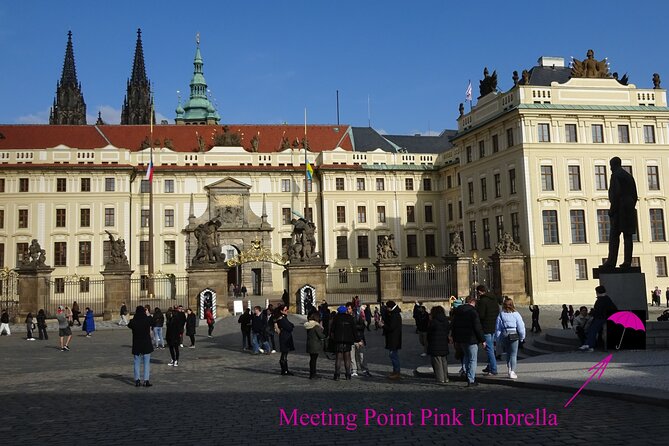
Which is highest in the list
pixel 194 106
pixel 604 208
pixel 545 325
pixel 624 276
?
pixel 194 106

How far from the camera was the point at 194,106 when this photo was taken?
72.8m

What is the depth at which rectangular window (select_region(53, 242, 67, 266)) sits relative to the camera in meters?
46.9

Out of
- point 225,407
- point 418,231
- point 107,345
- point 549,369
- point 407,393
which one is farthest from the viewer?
point 418,231

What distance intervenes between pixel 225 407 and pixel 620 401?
19.4ft

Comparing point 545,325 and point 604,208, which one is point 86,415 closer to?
point 545,325

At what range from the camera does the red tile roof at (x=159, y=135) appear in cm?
5206

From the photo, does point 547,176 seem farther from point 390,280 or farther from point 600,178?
point 390,280

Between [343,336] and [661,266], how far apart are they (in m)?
30.8

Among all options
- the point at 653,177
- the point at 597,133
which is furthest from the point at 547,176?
the point at 653,177

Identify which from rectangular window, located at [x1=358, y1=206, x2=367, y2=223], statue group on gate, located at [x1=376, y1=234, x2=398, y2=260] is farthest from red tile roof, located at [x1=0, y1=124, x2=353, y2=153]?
statue group on gate, located at [x1=376, y1=234, x2=398, y2=260]

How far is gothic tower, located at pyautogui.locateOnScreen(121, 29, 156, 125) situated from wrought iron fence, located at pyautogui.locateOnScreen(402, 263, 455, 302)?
54.7 meters

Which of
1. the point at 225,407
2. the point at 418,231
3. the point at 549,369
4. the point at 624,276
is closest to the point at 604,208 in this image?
the point at 418,231

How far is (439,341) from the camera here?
11211 mm

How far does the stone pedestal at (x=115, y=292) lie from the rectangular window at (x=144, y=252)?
1824 centimetres
